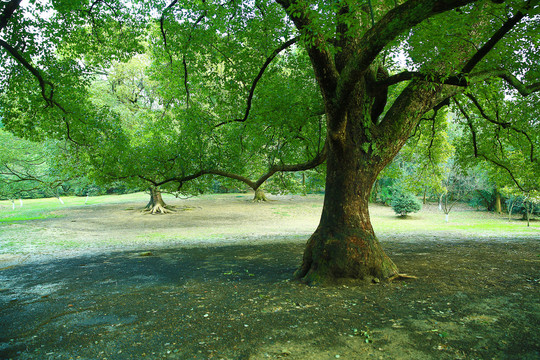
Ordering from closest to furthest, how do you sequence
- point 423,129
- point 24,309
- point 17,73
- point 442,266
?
point 24,309, point 442,266, point 17,73, point 423,129

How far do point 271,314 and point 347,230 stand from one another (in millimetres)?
2322

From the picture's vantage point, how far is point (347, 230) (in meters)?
6.16

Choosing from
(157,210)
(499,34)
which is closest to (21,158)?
(157,210)

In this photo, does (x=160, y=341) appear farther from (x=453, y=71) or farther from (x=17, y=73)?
(x=17, y=73)

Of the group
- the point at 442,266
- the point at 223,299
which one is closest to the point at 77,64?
the point at 223,299

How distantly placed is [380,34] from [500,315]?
4127mm

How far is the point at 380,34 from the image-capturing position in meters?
4.23

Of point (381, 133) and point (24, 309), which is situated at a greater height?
point (381, 133)

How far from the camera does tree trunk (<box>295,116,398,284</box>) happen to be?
6031mm

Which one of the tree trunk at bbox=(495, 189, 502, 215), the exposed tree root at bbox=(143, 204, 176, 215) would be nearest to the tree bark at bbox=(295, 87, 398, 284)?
the exposed tree root at bbox=(143, 204, 176, 215)

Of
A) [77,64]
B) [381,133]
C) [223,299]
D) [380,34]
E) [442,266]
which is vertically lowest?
[223,299]

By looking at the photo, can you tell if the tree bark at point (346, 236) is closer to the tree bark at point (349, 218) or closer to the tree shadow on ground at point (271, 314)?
the tree bark at point (349, 218)

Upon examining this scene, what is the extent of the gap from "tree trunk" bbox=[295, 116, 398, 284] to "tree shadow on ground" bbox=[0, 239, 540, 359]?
383mm

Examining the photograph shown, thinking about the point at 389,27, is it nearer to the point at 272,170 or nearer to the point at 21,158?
the point at 272,170
